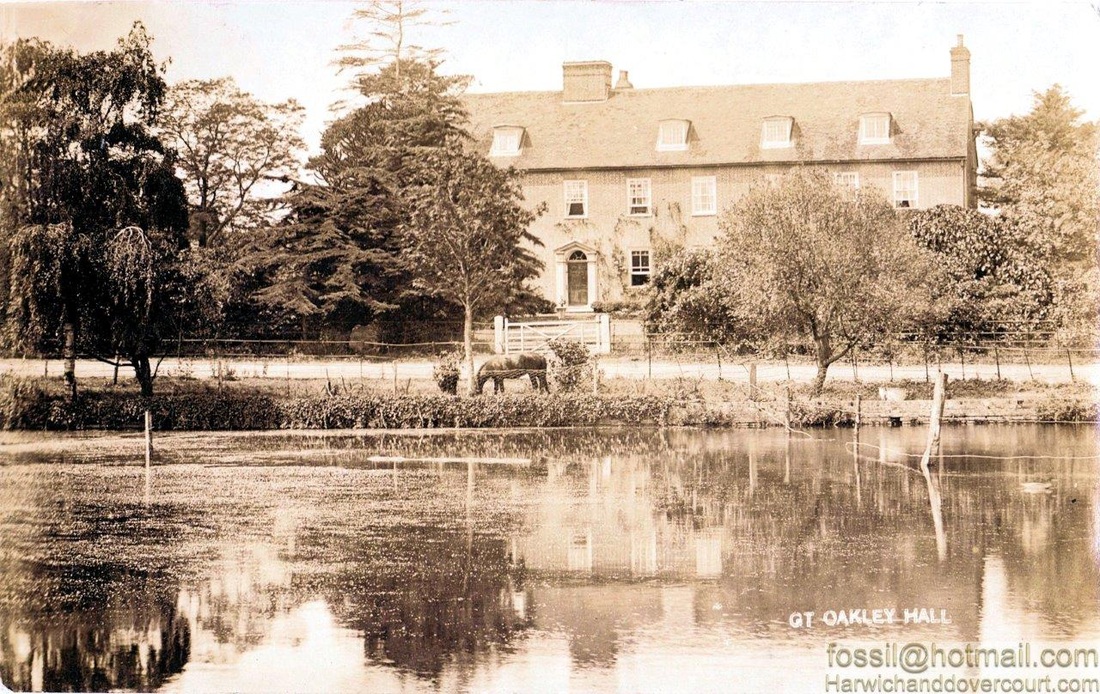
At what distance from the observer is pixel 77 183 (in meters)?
9.79

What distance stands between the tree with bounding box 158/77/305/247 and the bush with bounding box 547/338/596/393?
381cm

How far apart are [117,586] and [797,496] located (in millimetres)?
5640

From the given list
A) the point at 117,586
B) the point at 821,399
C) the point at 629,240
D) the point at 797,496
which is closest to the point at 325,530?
the point at 117,586

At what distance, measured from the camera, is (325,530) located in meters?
8.86

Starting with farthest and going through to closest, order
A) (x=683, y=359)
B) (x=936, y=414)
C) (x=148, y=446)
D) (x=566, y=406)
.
Answer: (x=683, y=359)
(x=566, y=406)
(x=148, y=446)
(x=936, y=414)

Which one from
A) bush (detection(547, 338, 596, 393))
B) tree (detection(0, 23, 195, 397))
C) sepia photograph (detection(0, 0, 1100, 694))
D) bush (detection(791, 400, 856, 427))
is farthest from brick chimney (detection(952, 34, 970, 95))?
tree (detection(0, 23, 195, 397))

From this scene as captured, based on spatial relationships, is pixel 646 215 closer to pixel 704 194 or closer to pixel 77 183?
pixel 704 194

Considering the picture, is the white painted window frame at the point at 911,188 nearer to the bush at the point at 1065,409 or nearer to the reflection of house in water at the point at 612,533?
the bush at the point at 1065,409

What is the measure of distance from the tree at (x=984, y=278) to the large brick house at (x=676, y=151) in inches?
59.0

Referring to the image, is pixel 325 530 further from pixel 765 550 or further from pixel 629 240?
pixel 629 240

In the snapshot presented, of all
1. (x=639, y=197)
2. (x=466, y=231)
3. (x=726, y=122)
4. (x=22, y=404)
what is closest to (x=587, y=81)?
(x=466, y=231)

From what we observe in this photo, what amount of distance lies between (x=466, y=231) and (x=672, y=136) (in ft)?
13.2

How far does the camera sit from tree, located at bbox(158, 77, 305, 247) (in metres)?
10.1

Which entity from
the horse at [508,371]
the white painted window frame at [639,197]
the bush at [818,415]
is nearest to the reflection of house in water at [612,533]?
the horse at [508,371]
